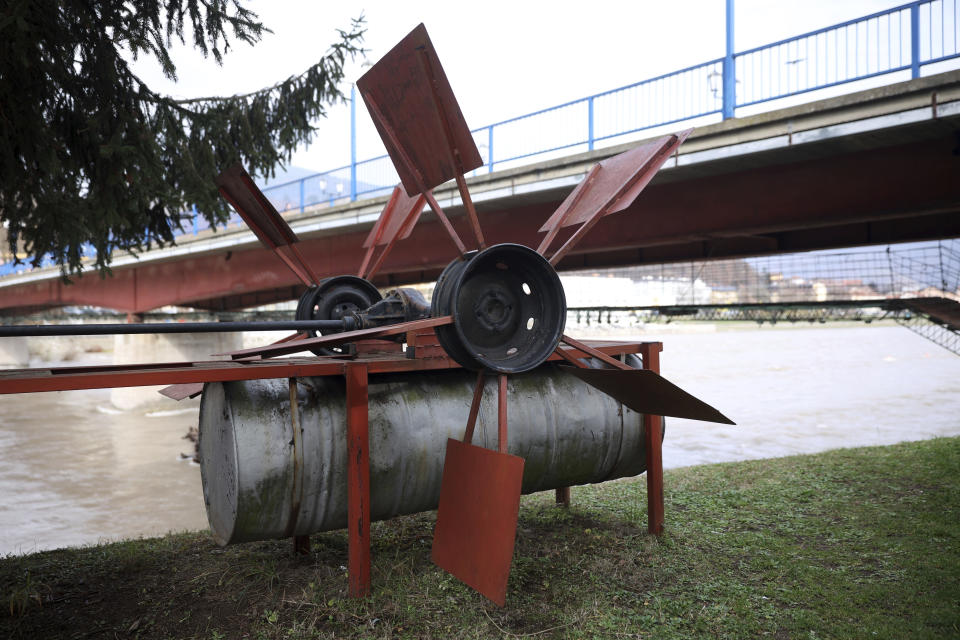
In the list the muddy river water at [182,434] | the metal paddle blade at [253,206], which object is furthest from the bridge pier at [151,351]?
the metal paddle blade at [253,206]

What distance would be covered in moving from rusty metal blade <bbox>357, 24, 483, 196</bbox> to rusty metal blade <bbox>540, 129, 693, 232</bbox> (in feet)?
4.02

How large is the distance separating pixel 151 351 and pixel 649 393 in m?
24.9

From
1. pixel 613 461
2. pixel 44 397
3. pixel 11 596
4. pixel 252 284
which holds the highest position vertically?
pixel 252 284

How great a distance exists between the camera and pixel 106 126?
5.85 meters

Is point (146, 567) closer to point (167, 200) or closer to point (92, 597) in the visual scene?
point (92, 597)

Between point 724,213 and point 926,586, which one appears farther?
point 724,213

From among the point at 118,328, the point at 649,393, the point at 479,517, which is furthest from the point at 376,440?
the point at 649,393

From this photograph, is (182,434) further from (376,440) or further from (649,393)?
(649,393)

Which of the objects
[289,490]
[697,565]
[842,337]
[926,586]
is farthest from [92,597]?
[842,337]

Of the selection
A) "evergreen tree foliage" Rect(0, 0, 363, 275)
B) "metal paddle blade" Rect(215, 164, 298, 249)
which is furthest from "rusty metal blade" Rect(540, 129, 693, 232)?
"evergreen tree foliage" Rect(0, 0, 363, 275)

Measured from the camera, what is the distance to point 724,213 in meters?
10.0

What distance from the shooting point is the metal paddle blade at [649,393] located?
3.89 meters

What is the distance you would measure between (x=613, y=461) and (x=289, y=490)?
110 inches

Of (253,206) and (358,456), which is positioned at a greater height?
(253,206)
